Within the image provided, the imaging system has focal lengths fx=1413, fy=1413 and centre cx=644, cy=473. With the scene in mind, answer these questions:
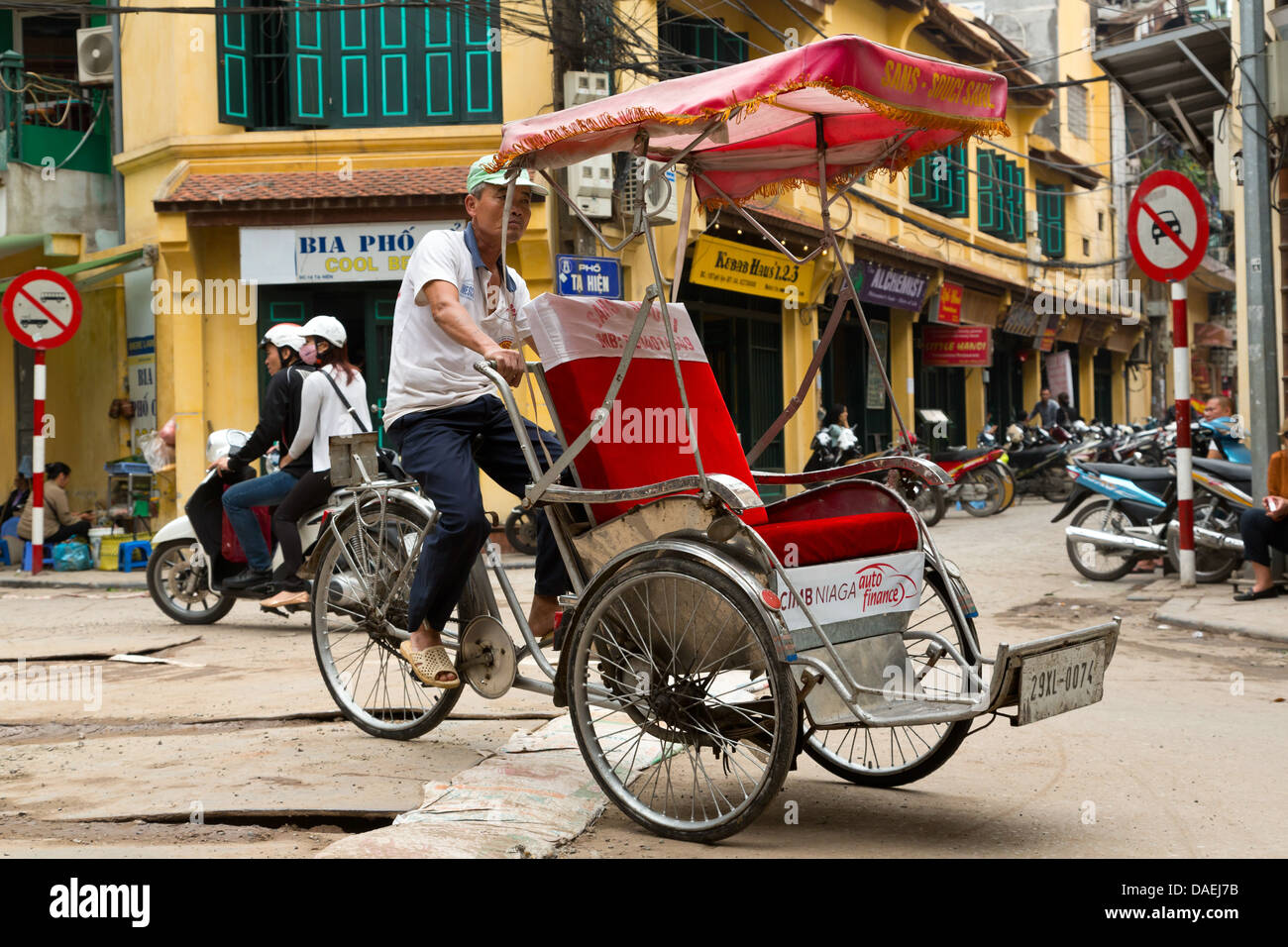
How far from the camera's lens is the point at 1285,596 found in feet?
29.6

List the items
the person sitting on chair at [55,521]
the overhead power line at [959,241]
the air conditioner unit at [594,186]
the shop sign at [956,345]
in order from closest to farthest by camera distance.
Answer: the person sitting on chair at [55,521] < the air conditioner unit at [594,186] < the overhead power line at [959,241] < the shop sign at [956,345]

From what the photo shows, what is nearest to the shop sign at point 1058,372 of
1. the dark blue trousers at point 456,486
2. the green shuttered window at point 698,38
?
the green shuttered window at point 698,38

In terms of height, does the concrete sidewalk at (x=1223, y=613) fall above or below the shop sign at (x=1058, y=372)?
below

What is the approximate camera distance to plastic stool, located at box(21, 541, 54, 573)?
43.5ft

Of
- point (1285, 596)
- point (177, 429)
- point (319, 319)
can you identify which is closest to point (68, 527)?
point (177, 429)

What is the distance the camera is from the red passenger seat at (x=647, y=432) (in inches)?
163

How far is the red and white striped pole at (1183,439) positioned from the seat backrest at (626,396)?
5791 millimetres

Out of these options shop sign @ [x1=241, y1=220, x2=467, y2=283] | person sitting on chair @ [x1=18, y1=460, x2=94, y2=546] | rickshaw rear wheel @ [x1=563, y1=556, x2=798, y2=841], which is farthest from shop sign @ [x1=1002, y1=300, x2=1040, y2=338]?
rickshaw rear wheel @ [x1=563, y1=556, x2=798, y2=841]

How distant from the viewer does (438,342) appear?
4680mm

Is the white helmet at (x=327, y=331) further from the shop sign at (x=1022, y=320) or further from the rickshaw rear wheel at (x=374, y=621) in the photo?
the shop sign at (x=1022, y=320)

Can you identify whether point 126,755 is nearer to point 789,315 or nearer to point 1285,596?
point 1285,596

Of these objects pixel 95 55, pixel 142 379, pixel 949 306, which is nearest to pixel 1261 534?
pixel 142 379

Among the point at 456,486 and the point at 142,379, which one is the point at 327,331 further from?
the point at 142,379

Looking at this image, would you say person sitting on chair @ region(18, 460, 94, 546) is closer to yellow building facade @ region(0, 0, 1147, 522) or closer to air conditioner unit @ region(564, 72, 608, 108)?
yellow building facade @ region(0, 0, 1147, 522)
